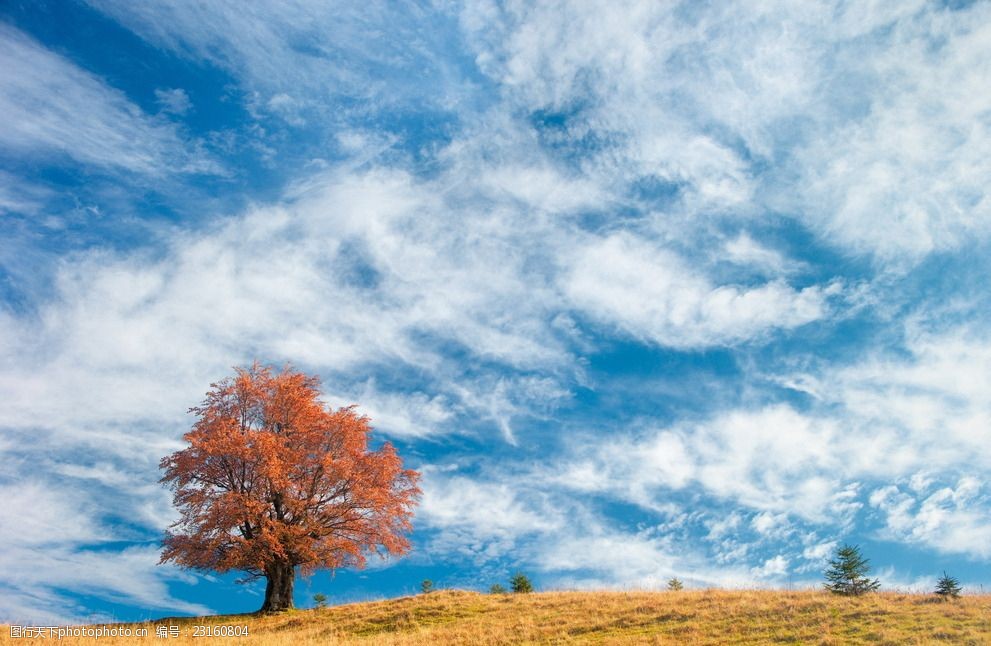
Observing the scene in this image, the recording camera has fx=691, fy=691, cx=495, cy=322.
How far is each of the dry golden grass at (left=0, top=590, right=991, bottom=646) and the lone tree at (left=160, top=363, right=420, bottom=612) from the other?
4.12 meters

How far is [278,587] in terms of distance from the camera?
134 ft

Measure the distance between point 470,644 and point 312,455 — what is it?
761 inches

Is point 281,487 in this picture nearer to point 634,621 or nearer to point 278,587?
point 278,587

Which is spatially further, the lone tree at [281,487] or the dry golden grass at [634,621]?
the lone tree at [281,487]

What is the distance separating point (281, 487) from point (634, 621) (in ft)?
72.7

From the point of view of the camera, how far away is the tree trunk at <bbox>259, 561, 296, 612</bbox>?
40.5 m

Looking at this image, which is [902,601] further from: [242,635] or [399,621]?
[242,635]

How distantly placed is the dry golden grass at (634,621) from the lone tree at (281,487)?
13.5 ft

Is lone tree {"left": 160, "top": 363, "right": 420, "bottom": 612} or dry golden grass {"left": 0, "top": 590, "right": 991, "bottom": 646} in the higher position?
lone tree {"left": 160, "top": 363, "right": 420, "bottom": 612}

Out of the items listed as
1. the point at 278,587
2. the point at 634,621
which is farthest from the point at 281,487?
the point at 634,621

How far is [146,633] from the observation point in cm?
3059

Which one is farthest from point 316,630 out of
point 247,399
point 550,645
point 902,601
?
point 902,601

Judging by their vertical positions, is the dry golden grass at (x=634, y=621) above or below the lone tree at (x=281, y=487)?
below

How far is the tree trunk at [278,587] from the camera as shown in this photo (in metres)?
40.5
